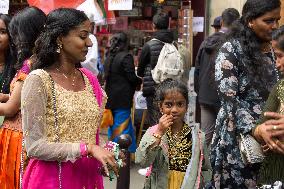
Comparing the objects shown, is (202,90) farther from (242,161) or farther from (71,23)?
(71,23)

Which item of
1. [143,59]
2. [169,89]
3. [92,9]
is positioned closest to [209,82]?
[143,59]

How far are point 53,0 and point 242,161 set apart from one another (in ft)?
13.1

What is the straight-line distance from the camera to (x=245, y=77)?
12.9ft

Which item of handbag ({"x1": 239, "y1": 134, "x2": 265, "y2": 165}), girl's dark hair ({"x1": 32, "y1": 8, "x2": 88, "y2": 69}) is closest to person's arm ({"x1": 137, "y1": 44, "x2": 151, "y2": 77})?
handbag ({"x1": 239, "y1": 134, "x2": 265, "y2": 165})

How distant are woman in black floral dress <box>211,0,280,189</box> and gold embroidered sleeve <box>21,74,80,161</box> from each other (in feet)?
4.14

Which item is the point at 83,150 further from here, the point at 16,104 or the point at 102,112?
the point at 16,104

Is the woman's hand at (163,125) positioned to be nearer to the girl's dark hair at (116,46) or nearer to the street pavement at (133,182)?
the street pavement at (133,182)

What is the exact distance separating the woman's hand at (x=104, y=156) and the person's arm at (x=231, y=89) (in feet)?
3.67

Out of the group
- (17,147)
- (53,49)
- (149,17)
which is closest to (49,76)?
(53,49)

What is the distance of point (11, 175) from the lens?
13.8 feet

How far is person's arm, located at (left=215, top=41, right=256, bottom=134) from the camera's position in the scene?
3.86 meters

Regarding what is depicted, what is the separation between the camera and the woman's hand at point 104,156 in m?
2.96

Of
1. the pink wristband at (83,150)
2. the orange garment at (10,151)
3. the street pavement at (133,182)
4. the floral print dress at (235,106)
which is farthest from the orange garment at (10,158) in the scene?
the street pavement at (133,182)

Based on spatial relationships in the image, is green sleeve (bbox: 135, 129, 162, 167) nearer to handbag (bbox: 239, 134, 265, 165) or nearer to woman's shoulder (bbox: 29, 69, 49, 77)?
handbag (bbox: 239, 134, 265, 165)
